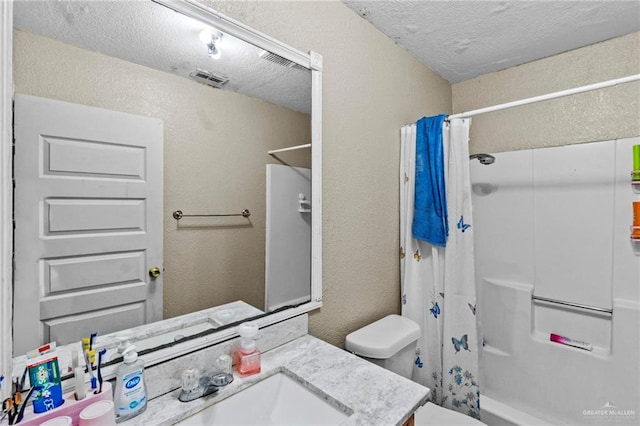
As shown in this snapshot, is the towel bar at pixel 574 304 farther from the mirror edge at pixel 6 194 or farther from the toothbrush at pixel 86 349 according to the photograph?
the mirror edge at pixel 6 194

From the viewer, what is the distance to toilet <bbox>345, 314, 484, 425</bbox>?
125cm

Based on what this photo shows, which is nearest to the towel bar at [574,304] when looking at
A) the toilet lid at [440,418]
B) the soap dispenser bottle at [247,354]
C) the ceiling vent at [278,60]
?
the toilet lid at [440,418]

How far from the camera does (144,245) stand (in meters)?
0.83

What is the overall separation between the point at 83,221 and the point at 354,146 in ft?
3.41

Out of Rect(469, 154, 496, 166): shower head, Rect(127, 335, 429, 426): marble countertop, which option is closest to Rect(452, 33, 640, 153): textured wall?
Rect(469, 154, 496, 166): shower head

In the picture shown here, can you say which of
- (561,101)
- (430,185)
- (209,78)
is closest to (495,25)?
(561,101)

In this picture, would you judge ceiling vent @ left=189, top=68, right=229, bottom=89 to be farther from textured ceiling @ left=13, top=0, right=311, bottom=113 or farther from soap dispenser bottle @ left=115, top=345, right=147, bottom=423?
soap dispenser bottle @ left=115, top=345, right=147, bottom=423

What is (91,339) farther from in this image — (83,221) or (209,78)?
(209,78)

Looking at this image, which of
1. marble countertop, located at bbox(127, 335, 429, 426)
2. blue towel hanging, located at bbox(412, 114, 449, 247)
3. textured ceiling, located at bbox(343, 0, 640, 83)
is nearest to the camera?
marble countertop, located at bbox(127, 335, 429, 426)

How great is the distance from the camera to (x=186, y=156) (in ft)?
2.96

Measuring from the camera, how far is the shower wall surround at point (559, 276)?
152 centimetres

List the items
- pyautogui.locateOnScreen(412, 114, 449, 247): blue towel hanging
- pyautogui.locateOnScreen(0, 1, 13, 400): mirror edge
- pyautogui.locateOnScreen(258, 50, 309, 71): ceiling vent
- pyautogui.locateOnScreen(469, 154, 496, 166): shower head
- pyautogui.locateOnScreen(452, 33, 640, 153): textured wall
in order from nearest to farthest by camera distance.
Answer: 1. pyautogui.locateOnScreen(0, 1, 13, 400): mirror edge
2. pyautogui.locateOnScreen(258, 50, 309, 71): ceiling vent
3. pyautogui.locateOnScreen(412, 114, 449, 247): blue towel hanging
4. pyautogui.locateOnScreen(452, 33, 640, 153): textured wall
5. pyautogui.locateOnScreen(469, 154, 496, 166): shower head

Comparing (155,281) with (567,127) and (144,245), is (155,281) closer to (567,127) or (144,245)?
(144,245)

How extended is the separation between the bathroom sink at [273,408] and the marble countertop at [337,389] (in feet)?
0.06
